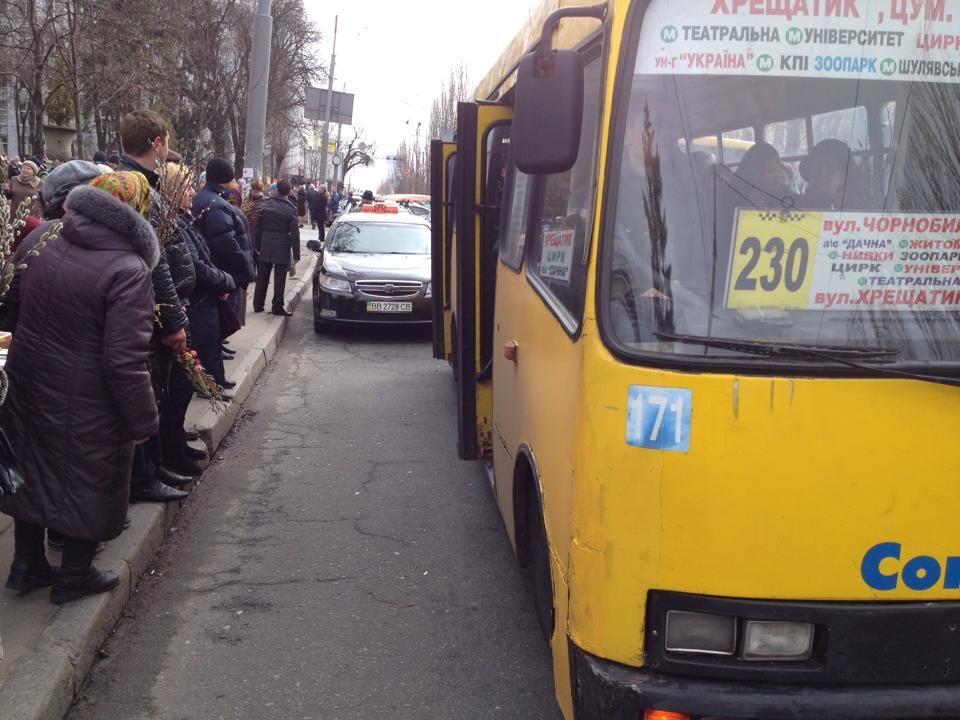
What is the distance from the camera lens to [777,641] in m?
2.46

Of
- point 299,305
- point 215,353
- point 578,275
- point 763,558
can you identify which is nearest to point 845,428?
point 763,558

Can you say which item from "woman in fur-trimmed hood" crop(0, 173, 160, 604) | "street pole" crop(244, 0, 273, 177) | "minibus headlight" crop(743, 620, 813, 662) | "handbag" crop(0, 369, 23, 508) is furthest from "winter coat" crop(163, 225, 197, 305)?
"street pole" crop(244, 0, 273, 177)

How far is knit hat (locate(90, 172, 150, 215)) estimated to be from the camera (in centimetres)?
377

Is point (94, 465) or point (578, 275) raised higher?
point (578, 275)

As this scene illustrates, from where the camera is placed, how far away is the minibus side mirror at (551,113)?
263 cm

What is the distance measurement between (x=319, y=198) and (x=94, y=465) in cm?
2631

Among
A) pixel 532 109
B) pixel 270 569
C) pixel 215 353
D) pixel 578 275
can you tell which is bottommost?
pixel 270 569

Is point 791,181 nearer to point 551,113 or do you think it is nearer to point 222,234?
point 551,113

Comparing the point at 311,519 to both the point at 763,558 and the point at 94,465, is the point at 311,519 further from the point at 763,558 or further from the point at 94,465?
the point at 763,558

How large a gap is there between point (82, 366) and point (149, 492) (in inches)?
66.0

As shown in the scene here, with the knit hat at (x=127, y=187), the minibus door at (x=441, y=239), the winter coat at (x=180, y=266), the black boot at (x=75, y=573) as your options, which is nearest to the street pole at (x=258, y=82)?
the minibus door at (x=441, y=239)

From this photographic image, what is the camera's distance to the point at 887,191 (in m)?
2.56

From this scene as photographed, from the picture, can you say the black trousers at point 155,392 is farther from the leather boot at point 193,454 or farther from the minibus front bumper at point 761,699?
the minibus front bumper at point 761,699

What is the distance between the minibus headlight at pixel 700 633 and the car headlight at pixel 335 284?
9346 mm
